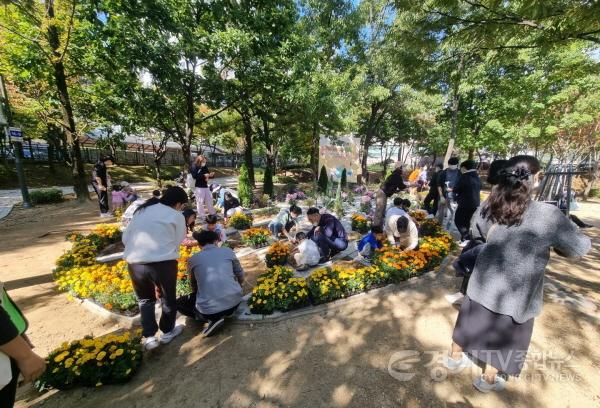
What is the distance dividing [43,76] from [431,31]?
530 inches

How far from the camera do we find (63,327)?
348 centimetres

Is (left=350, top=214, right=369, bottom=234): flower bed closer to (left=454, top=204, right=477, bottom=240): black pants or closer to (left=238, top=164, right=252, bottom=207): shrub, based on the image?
(left=454, top=204, right=477, bottom=240): black pants

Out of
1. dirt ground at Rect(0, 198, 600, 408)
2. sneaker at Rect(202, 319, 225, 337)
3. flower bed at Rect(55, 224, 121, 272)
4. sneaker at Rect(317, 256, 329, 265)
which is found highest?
flower bed at Rect(55, 224, 121, 272)

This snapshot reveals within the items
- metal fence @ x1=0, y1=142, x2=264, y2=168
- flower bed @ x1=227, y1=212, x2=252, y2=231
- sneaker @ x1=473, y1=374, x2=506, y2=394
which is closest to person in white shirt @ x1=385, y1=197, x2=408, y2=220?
sneaker @ x1=473, y1=374, x2=506, y2=394

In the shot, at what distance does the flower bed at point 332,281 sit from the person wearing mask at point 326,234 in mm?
820

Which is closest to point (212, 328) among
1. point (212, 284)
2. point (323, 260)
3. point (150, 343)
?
point (212, 284)

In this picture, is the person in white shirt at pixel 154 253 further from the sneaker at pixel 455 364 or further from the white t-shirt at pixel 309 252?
the sneaker at pixel 455 364

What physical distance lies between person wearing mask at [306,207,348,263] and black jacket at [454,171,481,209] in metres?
2.33

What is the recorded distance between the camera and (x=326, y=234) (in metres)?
5.14

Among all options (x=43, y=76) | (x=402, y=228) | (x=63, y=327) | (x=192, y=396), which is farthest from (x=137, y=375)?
(x=43, y=76)

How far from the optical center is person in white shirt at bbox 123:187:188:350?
2744 mm

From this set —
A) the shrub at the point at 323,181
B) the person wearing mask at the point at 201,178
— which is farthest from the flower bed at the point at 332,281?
the shrub at the point at 323,181

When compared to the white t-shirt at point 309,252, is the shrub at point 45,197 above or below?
above

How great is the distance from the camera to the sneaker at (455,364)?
253cm
